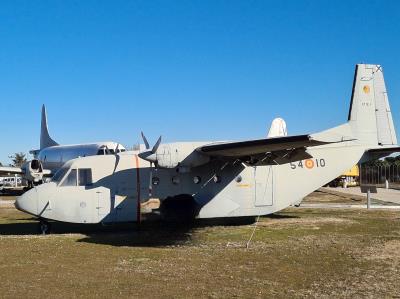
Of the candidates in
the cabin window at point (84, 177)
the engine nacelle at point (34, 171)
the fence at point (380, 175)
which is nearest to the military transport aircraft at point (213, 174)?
the cabin window at point (84, 177)

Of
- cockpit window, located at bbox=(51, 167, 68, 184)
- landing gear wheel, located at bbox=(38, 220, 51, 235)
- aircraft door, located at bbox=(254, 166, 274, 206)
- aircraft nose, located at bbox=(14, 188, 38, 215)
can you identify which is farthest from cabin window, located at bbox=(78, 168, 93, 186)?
aircraft door, located at bbox=(254, 166, 274, 206)

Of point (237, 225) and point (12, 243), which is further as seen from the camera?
point (237, 225)

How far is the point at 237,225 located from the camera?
17469 millimetres

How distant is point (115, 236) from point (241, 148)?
5265 millimetres

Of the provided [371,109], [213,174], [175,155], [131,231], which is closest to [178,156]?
[175,155]

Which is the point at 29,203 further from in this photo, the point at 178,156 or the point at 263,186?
the point at 263,186

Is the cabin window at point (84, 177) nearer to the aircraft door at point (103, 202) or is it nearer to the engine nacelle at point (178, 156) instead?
the aircraft door at point (103, 202)

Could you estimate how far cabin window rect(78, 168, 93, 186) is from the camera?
15070 mm

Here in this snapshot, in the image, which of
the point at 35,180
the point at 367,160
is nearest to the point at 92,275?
the point at 367,160

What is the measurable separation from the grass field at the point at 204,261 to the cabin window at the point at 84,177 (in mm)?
1760

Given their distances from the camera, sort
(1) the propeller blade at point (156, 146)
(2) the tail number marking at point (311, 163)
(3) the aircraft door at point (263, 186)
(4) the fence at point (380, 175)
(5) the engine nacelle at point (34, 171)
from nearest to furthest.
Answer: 1. (1) the propeller blade at point (156, 146)
2. (3) the aircraft door at point (263, 186)
3. (2) the tail number marking at point (311, 163)
4. (5) the engine nacelle at point (34, 171)
5. (4) the fence at point (380, 175)

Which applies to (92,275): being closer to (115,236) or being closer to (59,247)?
(59,247)

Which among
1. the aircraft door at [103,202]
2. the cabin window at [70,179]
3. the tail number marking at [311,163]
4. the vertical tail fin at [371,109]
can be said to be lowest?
the aircraft door at [103,202]

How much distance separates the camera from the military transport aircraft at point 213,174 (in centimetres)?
1386
